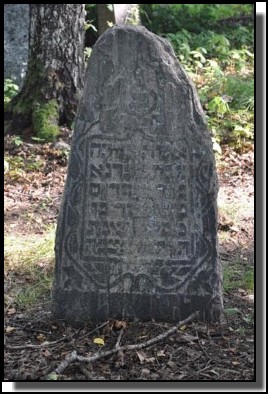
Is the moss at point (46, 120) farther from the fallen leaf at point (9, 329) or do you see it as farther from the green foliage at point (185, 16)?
the green foliage at point (185, 16)

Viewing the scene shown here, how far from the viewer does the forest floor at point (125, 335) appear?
3513mm

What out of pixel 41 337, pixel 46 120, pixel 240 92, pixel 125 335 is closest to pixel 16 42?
pixel 46 120

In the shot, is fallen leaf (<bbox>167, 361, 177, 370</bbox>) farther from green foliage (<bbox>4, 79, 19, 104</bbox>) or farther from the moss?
green foliage (<bbox>4, 79, 19, 104</bbox>)

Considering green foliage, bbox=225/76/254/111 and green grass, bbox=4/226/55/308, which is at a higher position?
green foliage, bbox=225/76/254/111

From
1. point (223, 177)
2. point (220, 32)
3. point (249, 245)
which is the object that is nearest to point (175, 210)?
point (249, 245)

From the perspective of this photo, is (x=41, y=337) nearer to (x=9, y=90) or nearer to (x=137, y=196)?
(x=137, y=196)

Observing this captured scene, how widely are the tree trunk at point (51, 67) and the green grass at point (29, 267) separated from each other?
200 cm

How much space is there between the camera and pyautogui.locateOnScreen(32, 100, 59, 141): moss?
7062 millimetres

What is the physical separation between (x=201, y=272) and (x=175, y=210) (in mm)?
393

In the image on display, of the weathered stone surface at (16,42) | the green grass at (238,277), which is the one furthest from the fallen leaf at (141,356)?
the weathered stone surface at (16,42)

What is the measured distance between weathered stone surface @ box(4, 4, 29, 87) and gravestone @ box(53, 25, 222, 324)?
16.2 ft

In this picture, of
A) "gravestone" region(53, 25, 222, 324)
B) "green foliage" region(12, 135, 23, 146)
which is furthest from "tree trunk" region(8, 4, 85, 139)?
"gravestone" region(53, 25, 222, 324)

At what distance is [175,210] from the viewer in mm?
3984

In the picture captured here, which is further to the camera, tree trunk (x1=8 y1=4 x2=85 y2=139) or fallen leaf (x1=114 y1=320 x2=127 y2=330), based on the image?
tree trunk (x1=8 y1=4 x2=85 y2=139)
